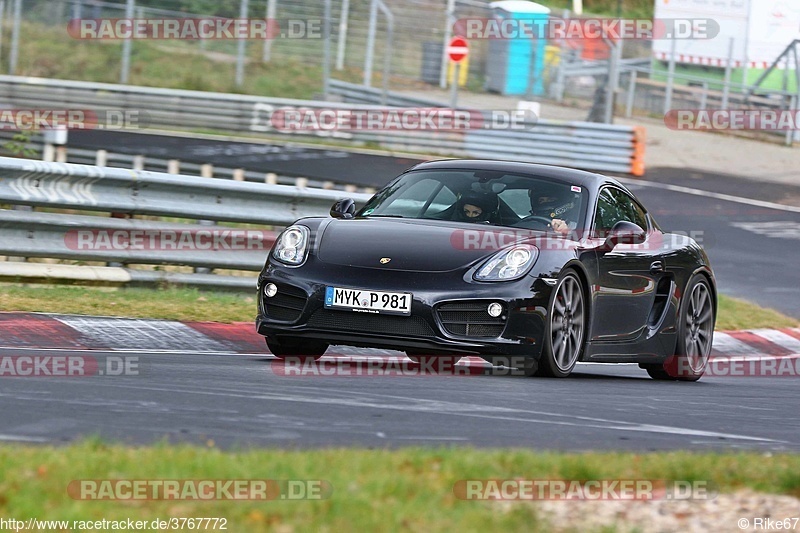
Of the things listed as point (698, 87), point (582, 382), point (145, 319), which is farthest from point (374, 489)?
point (698, 87)

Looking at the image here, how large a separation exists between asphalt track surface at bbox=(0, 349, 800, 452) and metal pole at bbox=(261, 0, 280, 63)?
921 inches

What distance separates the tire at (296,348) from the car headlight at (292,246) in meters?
0.52

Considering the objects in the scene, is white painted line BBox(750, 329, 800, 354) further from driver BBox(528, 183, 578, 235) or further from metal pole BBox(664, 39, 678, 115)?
metal pole BBox(664, 39, 678, 115)

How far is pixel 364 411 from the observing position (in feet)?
21.0

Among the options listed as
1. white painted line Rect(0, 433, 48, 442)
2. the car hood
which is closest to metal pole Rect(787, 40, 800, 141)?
the car hood

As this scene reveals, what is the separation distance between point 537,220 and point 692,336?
2039mm

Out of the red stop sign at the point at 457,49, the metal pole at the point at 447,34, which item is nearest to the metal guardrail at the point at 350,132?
the red stop sign at the point at 457,49

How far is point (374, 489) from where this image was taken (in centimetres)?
442

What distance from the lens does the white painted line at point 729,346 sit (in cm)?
1277

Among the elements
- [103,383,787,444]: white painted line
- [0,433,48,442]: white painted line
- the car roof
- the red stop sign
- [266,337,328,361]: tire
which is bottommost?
[266,337,328,361]: tire

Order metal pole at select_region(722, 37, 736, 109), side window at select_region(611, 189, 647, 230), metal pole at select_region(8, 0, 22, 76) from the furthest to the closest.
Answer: metal pole at select_region(722, 37, 736, 109), metal pole at select_region(8, 0, 22, 76), side window at select_region(611, 189, 647, 230)

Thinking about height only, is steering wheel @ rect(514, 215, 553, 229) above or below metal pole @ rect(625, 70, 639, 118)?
below

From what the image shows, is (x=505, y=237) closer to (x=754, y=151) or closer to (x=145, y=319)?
(x=145, y=319)

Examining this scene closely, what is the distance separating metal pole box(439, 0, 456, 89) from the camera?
104 feet
